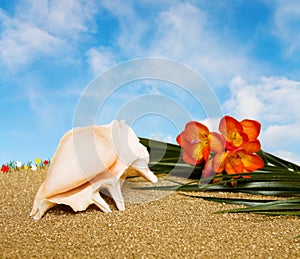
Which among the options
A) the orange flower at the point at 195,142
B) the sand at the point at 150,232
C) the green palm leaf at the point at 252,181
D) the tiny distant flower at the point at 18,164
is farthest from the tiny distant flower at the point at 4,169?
the orange flower at the point at 195,142

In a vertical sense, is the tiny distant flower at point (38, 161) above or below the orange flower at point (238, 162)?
above

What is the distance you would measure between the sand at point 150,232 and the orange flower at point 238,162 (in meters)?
0.21

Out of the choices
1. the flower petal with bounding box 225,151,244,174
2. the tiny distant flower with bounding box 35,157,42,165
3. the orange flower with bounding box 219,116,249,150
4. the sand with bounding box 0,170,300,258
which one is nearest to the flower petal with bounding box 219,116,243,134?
the orange flower with bounding box 219,116,249,150

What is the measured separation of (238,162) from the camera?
186 cm

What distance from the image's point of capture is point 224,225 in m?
1.43

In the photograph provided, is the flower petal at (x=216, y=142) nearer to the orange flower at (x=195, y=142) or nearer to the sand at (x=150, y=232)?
the orange flower at (x=195, y=142)

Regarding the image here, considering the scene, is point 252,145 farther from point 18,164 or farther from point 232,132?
point 18,164

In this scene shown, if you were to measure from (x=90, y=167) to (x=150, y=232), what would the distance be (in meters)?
0.38

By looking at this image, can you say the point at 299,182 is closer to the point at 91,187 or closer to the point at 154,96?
the point at 154,96

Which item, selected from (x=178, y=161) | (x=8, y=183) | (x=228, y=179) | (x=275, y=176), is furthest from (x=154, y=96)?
(x=8, y=183)

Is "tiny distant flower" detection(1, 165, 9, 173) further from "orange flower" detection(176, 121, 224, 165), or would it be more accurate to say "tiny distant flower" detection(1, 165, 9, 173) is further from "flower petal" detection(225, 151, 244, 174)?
"flower petal" detection(225, 151, 244, 174)

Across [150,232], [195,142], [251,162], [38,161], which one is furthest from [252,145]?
[38,161]

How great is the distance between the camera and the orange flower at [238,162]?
184 centimetres

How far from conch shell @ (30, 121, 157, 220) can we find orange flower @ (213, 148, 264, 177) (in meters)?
0.34
